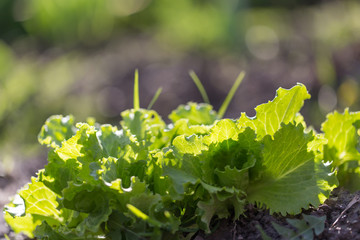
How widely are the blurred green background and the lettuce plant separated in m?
1.50

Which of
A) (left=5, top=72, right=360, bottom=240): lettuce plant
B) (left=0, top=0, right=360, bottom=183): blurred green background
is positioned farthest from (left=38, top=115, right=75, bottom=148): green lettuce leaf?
(left=0, top=0, right=360, bottom=183): blurred green background

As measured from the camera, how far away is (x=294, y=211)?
1.44 metres

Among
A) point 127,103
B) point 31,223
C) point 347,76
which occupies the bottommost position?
point 127,103

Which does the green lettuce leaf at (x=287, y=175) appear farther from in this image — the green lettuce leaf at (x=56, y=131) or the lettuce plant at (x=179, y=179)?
the green lettuce leaf at (x=56, y=131)

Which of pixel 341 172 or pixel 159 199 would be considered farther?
pixel 341 172

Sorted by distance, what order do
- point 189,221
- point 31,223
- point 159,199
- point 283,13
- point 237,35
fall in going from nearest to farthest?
1. point 159,199
2. point 189,221
3. point 31,223
4. point 237,35
5. point 283,13

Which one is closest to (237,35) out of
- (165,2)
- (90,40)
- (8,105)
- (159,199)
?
(165,2)

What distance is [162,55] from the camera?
6359mm

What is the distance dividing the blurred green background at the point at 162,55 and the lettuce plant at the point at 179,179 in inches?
59.0

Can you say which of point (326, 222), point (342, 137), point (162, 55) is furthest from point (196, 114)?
point (162, 55)

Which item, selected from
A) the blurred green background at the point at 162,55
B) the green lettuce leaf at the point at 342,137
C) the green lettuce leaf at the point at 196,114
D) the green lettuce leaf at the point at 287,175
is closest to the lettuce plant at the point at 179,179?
the green lettuce leaf at the point at 287,175

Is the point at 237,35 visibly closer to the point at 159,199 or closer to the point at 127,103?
the point at 127,103

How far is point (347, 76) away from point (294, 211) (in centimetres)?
340

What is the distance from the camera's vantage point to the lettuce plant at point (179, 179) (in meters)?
1.41
